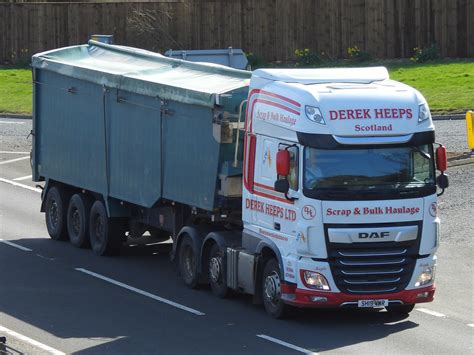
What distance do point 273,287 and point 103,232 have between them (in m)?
6.11

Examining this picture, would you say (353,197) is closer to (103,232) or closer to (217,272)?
(217,272)

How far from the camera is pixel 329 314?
17.6 metres

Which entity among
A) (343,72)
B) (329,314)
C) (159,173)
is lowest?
(329,314)

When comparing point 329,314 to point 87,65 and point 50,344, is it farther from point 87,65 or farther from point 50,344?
point 87,65

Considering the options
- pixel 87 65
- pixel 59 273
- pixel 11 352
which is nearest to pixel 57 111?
pixel 87 65

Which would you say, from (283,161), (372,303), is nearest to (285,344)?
(372,303)

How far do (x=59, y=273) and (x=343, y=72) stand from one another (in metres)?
6.43

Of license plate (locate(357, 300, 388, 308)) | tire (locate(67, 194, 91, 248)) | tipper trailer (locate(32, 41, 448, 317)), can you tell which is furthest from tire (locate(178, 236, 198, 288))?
tire (locate(67, 194, 91, 248))

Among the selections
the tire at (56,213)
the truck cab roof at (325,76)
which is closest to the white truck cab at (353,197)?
the truck cab roof at (325,76)

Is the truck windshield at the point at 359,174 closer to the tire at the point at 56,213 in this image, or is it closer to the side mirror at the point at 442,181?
the side mirror at the point at 442,181

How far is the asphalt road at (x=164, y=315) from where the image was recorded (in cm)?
1565

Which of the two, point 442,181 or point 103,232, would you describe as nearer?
point 442,181

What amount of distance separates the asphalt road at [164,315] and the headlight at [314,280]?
0.60 metres

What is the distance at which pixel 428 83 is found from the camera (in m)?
39.0
